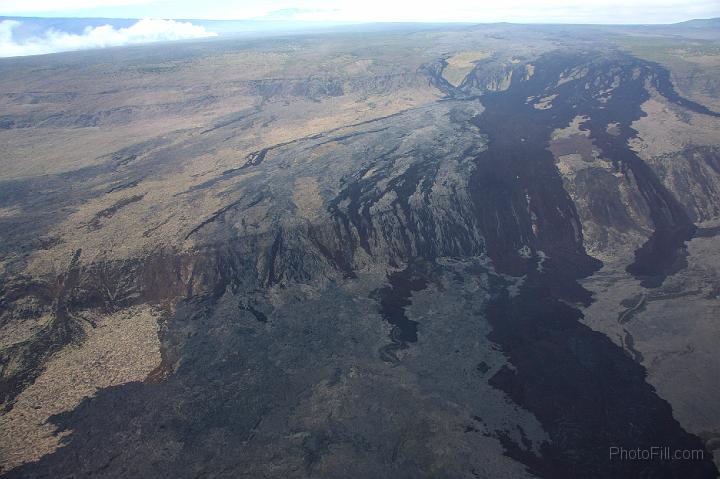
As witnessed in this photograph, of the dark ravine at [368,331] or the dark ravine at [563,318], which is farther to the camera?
the dark ravine at [368,331]

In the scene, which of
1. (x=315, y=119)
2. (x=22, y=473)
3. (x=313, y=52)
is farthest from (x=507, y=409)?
(x=313, y=52)

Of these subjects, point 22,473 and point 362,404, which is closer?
point 22,473

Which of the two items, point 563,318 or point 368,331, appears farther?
point 563,318

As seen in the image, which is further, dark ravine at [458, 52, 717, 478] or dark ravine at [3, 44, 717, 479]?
dark ravine at [3, 44, 717, 479]

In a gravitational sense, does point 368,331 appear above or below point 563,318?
below

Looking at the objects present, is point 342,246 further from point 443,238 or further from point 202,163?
point 202,163

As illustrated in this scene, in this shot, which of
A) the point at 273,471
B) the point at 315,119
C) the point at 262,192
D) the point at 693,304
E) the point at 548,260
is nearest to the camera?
the point at 273,471

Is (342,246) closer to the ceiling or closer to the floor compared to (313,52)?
closer to the floor

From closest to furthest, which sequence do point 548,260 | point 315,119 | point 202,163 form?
point 548,260
point 202,163
point 315,119

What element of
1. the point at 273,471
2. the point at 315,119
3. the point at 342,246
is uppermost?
the point at 315,119

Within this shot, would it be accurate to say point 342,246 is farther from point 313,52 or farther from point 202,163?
point 313,52

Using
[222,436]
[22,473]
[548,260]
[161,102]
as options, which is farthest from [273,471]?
[161,102]
